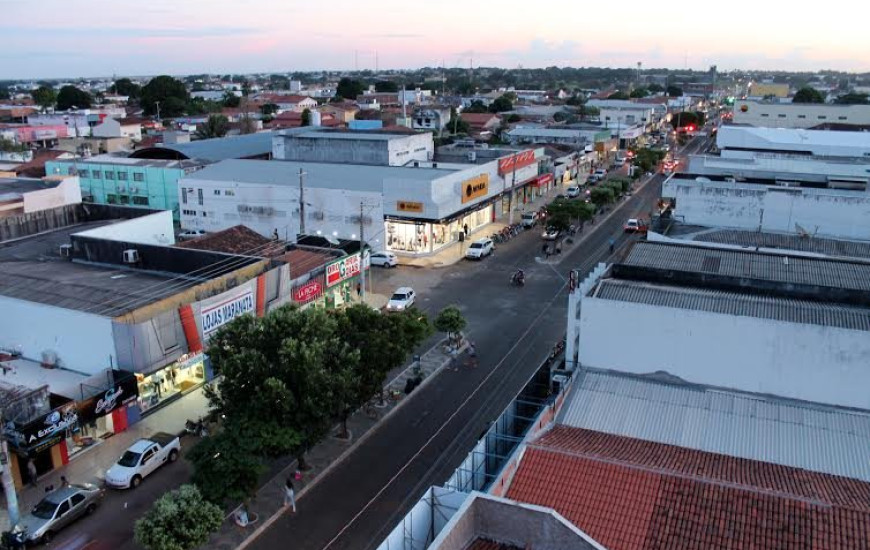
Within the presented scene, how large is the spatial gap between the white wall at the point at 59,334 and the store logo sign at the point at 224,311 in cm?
306

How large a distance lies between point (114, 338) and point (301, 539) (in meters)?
8.77

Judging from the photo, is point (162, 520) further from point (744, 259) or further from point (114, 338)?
point (744, 259)

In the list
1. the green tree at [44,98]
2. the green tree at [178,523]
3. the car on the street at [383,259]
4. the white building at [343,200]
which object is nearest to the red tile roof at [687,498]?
the green tree at [178,523]

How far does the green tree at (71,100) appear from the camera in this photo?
12388 centimetres

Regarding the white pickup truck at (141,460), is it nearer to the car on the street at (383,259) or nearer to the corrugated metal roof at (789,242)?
the car on the street at (383,259)

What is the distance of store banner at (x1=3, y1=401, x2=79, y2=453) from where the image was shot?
722 inches

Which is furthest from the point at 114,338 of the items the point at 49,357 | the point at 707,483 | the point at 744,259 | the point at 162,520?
the point at 744,259

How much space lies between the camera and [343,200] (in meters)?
43.2

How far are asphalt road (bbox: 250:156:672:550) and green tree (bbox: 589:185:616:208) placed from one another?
12430mm

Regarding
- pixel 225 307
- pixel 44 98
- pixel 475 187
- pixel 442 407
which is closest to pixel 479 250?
pixel 475 187

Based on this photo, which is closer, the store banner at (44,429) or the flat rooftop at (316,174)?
the store banner at (44,429)

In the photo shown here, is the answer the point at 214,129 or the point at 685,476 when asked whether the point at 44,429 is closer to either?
the point at 685,476

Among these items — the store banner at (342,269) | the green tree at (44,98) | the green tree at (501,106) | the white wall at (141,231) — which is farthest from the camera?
the green tree at (44,98)

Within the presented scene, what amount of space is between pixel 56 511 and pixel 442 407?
1194 cm
